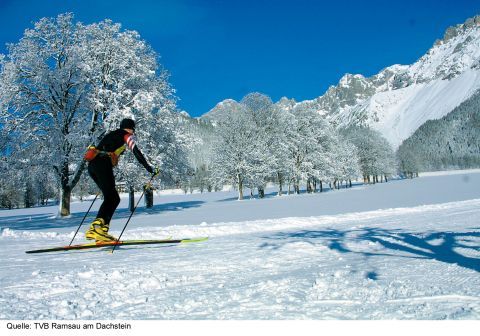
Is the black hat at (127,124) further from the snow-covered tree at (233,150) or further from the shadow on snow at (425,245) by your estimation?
the snow-covered tree at (233,150)

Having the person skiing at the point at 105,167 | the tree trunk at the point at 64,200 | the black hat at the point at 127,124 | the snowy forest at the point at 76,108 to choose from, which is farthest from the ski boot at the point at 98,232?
the tree trunk at the point at 64,200

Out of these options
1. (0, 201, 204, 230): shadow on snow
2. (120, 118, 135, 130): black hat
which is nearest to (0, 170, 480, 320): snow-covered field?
(120, 118, 135, 130): black hat

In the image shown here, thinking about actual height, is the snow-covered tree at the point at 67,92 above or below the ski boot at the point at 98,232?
above

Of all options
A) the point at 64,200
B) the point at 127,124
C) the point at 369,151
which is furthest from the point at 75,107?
the point at 369,151

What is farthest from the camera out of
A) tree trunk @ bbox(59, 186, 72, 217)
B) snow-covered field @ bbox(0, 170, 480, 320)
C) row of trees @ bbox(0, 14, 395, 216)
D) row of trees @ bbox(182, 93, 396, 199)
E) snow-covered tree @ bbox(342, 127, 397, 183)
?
snow-covered tree @ bbox(342, 127, 397, 183)

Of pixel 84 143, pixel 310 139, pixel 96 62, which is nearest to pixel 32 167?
pixel 84 143

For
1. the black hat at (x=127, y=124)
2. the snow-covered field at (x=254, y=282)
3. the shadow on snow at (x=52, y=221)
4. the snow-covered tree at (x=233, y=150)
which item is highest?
the snow-covered tree at (x=233, y=150)

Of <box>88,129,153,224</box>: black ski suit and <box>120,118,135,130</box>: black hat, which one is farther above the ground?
<box>120,118,135,130</box>: black hat

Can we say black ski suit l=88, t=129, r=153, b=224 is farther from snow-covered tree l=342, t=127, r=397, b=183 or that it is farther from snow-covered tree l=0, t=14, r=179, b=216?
snow-covered tree l=342, t=127, r=397, b=183

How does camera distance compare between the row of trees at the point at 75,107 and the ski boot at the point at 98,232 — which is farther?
the row of trees at the point at 75,107

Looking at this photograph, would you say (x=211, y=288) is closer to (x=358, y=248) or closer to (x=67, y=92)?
(x=358, y=248)

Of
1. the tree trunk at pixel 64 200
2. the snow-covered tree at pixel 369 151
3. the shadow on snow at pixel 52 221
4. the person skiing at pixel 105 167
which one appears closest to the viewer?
the person skiing at pixel 105 167

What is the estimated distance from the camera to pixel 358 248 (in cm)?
683

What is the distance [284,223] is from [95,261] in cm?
885
